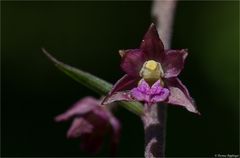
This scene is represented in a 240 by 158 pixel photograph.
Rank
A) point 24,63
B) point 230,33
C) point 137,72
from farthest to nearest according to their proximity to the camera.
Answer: point 24,63
point 230,33
point 137,72

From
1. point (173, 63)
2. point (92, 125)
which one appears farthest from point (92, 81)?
point (92, 125)

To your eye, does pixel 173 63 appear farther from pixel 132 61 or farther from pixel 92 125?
pixel 92 125

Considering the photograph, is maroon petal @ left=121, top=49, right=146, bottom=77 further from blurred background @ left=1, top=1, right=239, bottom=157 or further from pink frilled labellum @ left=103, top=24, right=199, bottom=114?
blurred background @ left=1, top=1, right=239, bottom=157

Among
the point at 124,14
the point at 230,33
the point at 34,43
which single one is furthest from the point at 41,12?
the point at 230,33

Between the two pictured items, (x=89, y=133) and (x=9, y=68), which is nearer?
(x=89, y=133)

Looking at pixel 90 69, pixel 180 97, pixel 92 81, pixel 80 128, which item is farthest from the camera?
pixel 90 69

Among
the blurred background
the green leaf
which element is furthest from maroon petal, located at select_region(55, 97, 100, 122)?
the blurred background

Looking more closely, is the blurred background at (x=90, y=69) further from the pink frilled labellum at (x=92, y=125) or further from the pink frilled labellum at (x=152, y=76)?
the pink frilled labellum at (x=152, y=76)

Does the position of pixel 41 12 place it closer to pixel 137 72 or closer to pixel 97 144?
pixel 97 144
